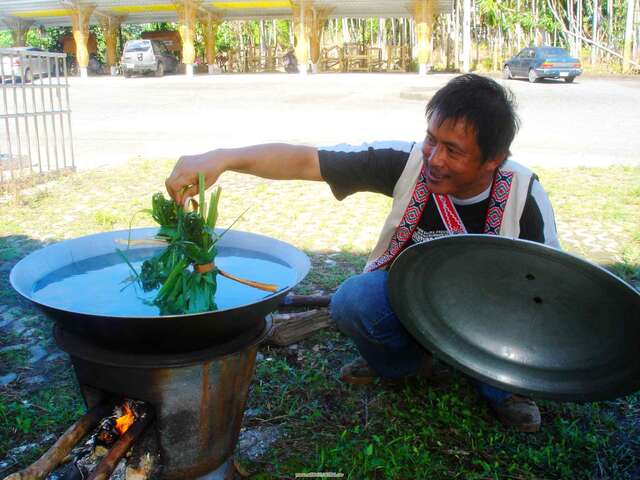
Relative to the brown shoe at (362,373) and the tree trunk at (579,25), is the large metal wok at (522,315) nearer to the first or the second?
the brown shoe at (362,373)

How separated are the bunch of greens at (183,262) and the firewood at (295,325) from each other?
119 centimetres

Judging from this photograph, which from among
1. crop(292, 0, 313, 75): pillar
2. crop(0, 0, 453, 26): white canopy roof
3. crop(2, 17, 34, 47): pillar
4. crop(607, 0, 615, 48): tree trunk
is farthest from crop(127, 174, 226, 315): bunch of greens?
crop(2, 17, 34, 47): pillar

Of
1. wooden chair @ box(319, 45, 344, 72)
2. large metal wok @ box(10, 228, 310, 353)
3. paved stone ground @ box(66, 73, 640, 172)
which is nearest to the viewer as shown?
large metal wok @ box(10, 228, 310, 353)

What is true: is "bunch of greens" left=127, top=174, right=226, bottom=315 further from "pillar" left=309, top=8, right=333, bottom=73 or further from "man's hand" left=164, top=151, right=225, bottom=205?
"pillar" left=309, top=8, right=333, bottom=73

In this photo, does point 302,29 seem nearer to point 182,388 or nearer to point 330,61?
point 330,61

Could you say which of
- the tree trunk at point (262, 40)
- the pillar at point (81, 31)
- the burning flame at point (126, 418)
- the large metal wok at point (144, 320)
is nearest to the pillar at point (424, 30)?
the tree trunk at point (262, 40)

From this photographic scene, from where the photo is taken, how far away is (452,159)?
6.95 ft

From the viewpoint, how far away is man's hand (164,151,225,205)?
198cm

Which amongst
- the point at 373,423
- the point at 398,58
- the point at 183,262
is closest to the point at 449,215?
the point at 373,423

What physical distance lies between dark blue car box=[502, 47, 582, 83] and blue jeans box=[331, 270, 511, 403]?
19.6 meters

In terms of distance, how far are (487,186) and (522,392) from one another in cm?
Answer: 78

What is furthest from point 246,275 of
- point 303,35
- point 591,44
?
point 591,44

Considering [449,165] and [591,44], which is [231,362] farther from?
[591,44]

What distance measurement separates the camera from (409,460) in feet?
7.46
